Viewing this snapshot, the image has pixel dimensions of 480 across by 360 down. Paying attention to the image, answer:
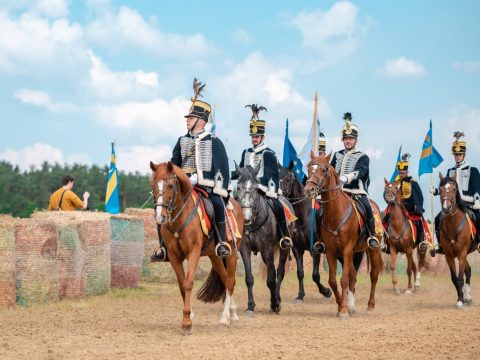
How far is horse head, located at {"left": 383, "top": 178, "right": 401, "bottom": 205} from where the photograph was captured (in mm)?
21500

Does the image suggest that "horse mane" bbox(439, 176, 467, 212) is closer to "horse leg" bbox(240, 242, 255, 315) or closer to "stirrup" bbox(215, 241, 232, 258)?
"horse leg" bbox(240, 242, 255, 315)

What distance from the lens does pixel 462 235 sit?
17047 mm

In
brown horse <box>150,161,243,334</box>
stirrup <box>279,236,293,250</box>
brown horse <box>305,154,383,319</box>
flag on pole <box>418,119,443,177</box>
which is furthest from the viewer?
flag on pole <box>418,119,443,177</box>

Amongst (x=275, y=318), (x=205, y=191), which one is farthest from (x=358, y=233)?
(x=205, y=191)

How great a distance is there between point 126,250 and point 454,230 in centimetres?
812

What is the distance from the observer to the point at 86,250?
1714 centimetres

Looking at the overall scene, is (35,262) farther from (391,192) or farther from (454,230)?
(391,192)

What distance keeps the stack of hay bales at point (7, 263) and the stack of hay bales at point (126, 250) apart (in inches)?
167

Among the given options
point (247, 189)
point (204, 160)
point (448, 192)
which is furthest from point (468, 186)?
point (204, 160)

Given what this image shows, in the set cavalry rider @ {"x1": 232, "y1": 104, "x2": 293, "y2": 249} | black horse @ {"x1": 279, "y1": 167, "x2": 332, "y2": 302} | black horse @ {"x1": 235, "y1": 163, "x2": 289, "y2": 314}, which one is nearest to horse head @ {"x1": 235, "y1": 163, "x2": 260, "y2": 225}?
black horse @ {"x1": 235, "y1": 163, "x2": 289, "y2": 314}

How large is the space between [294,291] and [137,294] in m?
4.77

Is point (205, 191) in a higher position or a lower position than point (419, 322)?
higher

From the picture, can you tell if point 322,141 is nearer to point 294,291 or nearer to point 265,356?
point 294,291

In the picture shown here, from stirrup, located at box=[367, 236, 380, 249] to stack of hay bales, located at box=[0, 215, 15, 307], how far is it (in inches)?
279
